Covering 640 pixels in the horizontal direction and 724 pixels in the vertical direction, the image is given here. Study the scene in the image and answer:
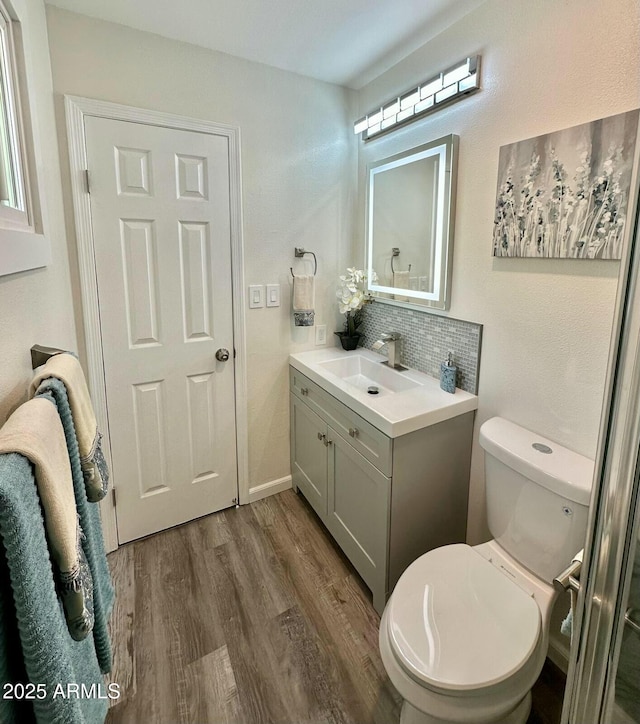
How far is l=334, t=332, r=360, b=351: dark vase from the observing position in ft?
7.84

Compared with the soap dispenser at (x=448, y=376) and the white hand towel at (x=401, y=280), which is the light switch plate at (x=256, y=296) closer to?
the white hand towel at (x=401, y=280)

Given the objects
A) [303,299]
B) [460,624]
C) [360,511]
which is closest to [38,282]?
[303,299]

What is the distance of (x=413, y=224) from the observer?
196 cm

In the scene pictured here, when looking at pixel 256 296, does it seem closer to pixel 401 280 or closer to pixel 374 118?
pixel 401 280

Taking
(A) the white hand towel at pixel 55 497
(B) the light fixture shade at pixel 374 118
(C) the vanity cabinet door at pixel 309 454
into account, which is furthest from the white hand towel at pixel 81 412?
(B) the light fixture shade at pixel 374 118

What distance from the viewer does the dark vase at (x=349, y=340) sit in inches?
94.0

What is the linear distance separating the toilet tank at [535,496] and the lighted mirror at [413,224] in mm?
690

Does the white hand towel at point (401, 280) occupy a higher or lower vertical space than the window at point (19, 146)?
lower

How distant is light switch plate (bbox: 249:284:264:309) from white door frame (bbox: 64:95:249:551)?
0.18ft

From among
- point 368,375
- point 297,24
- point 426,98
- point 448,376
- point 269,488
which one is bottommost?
point 269,488

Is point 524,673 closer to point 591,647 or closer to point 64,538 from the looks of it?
point 591,647

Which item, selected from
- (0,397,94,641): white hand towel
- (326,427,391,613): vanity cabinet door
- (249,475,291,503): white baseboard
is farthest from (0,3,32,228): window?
(249,475,291,503): white baseboard

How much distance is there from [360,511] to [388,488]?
286mm

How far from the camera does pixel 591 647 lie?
588 mm
